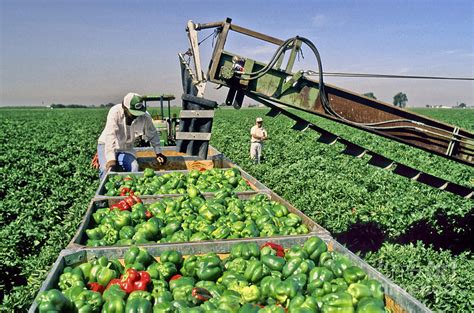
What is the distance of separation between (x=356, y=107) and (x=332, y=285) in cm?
282

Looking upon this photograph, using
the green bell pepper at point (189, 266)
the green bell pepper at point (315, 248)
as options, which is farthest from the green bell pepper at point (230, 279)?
the green bell pepper at point (315, 248)

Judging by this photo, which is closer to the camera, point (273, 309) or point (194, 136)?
point (273, 309)

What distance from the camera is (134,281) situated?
4.04 metres

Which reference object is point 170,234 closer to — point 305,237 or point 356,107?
point 305,237

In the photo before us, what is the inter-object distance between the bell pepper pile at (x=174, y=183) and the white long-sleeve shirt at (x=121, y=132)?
89 centimetres

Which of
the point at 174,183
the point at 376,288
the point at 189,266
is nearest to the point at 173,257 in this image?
the point at 189,266

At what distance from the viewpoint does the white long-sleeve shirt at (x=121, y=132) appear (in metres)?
8.96

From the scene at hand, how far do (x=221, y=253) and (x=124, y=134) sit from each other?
5.25m

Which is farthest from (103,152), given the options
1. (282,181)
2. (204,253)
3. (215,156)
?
(204,253)

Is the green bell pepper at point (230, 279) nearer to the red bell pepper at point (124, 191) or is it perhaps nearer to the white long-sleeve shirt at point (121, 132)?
the red bell pepper at point (124, 191)

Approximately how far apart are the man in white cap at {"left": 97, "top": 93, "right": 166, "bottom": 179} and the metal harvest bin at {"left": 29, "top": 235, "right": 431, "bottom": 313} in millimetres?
4477

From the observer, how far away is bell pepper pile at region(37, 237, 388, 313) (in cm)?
363

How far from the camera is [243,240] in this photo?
16.2 ft

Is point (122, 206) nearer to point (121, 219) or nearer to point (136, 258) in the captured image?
point (121, 219)
